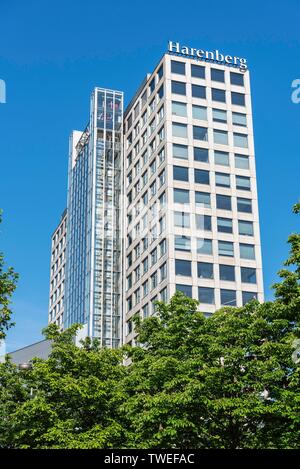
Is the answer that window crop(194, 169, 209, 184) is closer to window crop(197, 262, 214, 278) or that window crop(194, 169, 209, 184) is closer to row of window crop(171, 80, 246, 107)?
row of window crop(171, 80, 246, 107)

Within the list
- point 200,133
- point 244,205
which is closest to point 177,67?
point 200,133

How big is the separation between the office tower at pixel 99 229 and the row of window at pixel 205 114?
16.6 m

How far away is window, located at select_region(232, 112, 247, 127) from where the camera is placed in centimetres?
9875

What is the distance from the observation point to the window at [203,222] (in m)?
90.9

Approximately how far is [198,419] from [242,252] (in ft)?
182

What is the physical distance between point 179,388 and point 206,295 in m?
49.4

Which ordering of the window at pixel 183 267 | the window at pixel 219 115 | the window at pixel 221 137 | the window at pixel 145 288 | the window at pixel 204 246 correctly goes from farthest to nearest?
1. the window at pixel 219 115
2. the window at pixel 221 137
3. the window at pixel 145 288
4. the window at pixel 204 246
5. the window at pixel 183 267

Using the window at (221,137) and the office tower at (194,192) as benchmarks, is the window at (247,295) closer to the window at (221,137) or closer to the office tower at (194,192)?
the office tower at (194,192)

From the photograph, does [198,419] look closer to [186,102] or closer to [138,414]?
[138,414]

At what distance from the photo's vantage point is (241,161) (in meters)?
97.4

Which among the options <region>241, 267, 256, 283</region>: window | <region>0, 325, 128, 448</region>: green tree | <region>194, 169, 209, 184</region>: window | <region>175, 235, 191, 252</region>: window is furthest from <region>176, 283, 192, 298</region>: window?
<region>0, 325, 128, 448</region>: green tree

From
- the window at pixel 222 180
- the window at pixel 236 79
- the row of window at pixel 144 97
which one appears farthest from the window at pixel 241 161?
the row of window at pixel 144 97

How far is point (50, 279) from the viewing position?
149 meters

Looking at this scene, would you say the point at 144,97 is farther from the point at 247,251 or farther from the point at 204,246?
the point at 247,251
